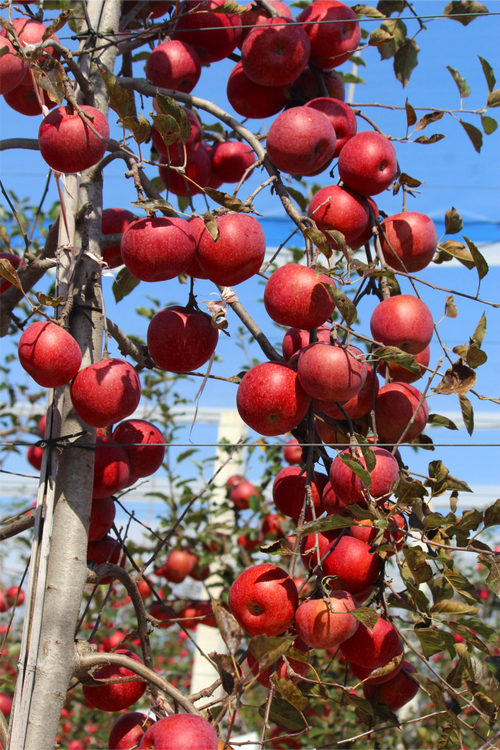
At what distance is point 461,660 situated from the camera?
2.72ft

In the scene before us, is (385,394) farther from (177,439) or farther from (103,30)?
(177,439)

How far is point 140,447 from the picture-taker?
3.43ft

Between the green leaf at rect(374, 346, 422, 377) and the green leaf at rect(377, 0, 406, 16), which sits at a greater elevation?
the green leaf at rect(377, 0, 406, 16)

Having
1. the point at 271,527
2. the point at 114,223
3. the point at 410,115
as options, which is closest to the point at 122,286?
the point at 114,223

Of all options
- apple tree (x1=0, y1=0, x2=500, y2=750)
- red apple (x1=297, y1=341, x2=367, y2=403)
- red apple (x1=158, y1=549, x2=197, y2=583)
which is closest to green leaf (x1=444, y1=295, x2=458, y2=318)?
apple tree (x1=0, y1=0, x2=500, y2=750)

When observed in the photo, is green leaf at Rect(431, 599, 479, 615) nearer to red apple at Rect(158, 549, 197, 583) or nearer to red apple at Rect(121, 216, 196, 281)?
red apple at Rect(121, 216, 196, 281)

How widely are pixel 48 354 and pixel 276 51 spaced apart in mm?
622

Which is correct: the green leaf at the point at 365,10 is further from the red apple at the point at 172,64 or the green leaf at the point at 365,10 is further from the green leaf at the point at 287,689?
the green leaf at the point at 287,689

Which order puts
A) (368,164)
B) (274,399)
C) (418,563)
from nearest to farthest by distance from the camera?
1. (418,563)
2. (274,399)
3. (368,164)

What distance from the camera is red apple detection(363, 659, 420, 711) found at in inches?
36.8

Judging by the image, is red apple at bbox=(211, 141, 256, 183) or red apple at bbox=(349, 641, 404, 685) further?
red apple at bbox=(211, 141, 256, 183)

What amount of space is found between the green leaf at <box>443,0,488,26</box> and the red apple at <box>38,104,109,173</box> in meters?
0.75

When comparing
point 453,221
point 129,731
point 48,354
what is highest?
point 453,221

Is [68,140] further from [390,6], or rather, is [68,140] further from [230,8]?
[390,6]
